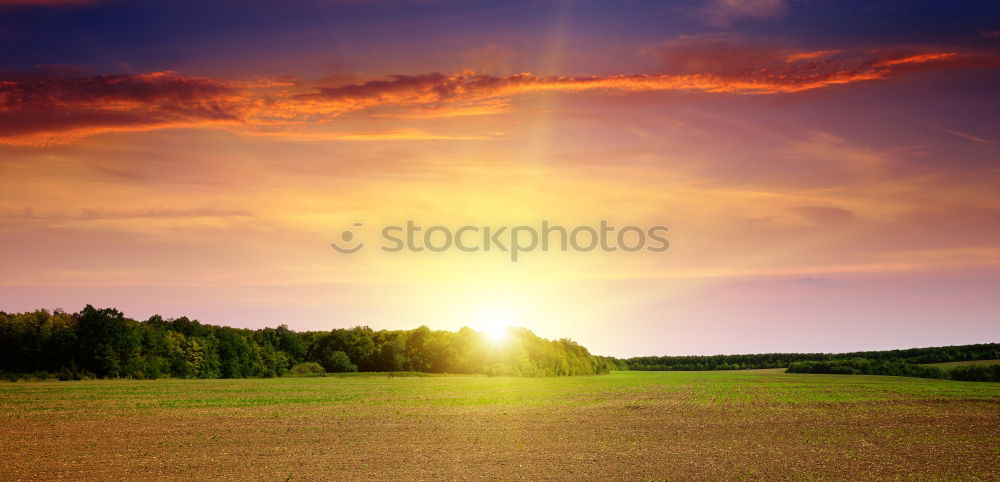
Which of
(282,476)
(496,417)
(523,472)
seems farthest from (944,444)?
(282,476)

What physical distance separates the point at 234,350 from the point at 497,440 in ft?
295

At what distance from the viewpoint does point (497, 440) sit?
1198 inches

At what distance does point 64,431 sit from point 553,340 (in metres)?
118

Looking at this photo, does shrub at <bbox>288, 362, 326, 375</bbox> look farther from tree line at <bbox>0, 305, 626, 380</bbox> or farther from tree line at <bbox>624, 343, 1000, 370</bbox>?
tree line at <bbox>624, 343, 1000, 370</bbox>

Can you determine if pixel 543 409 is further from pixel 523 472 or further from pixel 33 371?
pixel 33 371

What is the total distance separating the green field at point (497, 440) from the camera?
76.8 ft

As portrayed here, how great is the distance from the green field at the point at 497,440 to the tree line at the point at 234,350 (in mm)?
45456

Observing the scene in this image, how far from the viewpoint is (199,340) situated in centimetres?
10600

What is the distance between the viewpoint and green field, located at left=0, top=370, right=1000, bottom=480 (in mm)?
23406

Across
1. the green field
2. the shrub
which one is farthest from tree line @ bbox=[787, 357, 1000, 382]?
the shrub

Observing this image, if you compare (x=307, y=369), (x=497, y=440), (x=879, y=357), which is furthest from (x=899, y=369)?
(x=497, y=440)

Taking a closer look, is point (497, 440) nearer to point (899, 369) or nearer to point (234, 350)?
point (234, 350)

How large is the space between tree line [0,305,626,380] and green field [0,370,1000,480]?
45456 mm

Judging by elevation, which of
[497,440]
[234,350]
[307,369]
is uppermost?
[234,350]
